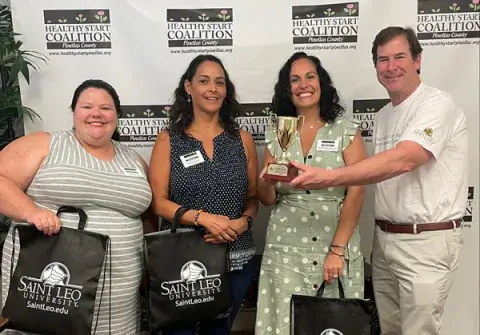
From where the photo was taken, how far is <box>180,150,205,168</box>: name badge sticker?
186cm

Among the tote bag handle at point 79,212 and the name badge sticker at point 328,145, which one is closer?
the tote bag handle at point 79,212

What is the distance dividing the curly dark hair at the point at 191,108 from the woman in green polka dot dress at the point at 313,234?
0.97 ft

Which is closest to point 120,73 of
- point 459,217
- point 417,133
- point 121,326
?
point 121,326

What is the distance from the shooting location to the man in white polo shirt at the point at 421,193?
167 cm

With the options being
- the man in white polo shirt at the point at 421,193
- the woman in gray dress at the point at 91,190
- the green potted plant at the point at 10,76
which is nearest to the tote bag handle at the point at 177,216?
the woman in gray dress at the point at 91,190

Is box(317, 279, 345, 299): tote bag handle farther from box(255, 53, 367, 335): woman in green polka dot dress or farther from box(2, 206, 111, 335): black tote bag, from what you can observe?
box(2, 206, 111, 335): black tote bag

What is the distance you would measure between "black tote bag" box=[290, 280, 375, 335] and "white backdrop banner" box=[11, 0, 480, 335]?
1.15 metres

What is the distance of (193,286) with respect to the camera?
171cm

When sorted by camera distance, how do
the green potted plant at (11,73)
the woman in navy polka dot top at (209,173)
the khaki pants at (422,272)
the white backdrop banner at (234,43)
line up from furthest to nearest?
the white backdrop banner at (234,43) < the green potted plant at (11,73) < the woman in navy polka dot top at (209,173) < the khaki pants at (422,272)

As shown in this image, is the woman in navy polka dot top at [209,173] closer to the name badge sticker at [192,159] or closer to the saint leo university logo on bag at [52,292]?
the name badge sticker at [192,159]

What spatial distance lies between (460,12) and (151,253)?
81.0 inches

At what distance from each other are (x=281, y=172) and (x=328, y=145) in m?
0.34

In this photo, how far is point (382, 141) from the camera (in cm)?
190

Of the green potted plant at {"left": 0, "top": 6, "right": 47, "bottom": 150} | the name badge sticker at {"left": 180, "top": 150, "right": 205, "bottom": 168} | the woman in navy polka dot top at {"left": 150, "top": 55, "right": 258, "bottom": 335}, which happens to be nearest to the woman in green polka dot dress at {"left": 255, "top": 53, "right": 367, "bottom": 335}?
the woman in navy polka dot top at {"left": 150, "top": 55, "right": 258, "bottom": 335}
